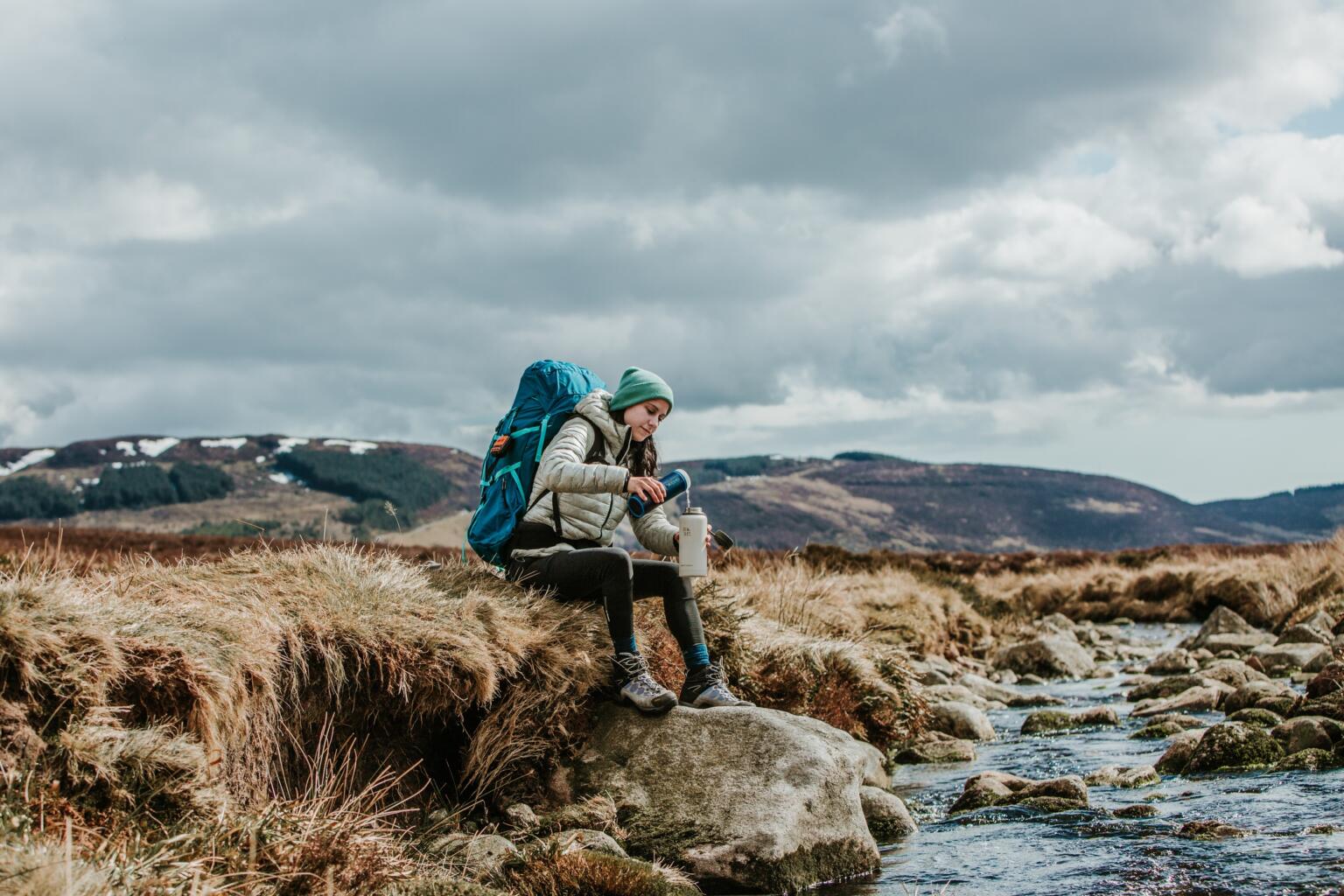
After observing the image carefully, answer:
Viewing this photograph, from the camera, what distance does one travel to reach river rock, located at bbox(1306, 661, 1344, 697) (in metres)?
9.01

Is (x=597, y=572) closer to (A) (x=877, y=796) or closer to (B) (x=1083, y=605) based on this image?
(A) (x=877, y=796)

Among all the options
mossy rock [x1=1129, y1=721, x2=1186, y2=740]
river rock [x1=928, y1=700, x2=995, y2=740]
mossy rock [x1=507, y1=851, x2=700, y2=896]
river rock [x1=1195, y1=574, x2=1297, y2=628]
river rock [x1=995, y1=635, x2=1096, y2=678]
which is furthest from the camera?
river rock [x1=1195, y1=574, x2=1297, y2=628]

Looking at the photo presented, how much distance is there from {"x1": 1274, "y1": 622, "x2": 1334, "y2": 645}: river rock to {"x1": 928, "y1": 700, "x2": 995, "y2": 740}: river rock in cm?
560

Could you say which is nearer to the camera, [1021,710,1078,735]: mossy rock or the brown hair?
the brown hair

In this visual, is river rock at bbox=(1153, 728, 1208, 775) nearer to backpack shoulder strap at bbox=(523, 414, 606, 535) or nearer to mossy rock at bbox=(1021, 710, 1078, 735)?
mossy rock at bbox=(1021, 710, 1078, 735)

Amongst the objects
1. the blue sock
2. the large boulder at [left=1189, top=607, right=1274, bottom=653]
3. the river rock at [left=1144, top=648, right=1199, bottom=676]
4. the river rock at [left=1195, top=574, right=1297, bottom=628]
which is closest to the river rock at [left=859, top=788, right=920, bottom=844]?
the blue sock

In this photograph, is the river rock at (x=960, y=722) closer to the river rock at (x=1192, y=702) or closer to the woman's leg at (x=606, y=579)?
the river rock at (x=1192, y=702)

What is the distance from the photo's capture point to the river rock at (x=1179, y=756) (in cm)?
842

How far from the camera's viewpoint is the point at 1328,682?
9102mm

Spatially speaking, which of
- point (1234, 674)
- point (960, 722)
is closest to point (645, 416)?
point (960, 722)

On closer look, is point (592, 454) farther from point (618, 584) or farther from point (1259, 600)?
point (1259, 600)

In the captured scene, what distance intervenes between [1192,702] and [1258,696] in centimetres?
106

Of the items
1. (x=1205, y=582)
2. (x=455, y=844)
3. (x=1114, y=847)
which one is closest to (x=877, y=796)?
(x=1114, y=847)

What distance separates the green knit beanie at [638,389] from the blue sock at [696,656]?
5.00 ft
